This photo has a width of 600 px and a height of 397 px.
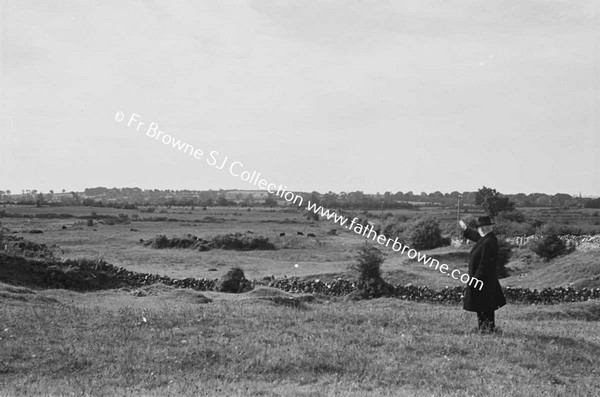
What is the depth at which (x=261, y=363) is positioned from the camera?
8.37 metres

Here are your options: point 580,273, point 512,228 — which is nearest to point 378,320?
point 580,273

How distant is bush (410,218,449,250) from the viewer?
39.3 metres

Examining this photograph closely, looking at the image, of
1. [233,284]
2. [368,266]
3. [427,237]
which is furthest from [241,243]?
[368,266]

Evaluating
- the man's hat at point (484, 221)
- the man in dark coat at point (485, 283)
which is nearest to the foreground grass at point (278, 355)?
the man in dark coat at point (485, 283)

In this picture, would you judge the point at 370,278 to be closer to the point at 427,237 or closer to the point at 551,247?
the point at 551,247

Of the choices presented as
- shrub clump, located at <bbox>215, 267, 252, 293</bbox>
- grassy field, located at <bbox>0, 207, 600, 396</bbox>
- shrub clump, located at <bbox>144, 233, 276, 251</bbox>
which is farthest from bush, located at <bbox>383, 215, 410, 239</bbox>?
grassy field, located at <bbox>0, 207, 600, 396</bbox>

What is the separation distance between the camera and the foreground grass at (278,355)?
751 cm

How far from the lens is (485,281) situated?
1052cm

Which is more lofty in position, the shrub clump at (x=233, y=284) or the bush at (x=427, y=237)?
the bush at (x=427, y=237)

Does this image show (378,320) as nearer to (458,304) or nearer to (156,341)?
(156,341)

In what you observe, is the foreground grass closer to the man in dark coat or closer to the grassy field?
the grassy field

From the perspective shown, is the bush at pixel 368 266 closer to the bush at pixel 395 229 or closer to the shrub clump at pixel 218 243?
the shrub clump at pixel 218 243

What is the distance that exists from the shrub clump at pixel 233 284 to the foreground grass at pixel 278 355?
840 centimetres

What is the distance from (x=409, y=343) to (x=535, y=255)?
2103 centimetres
